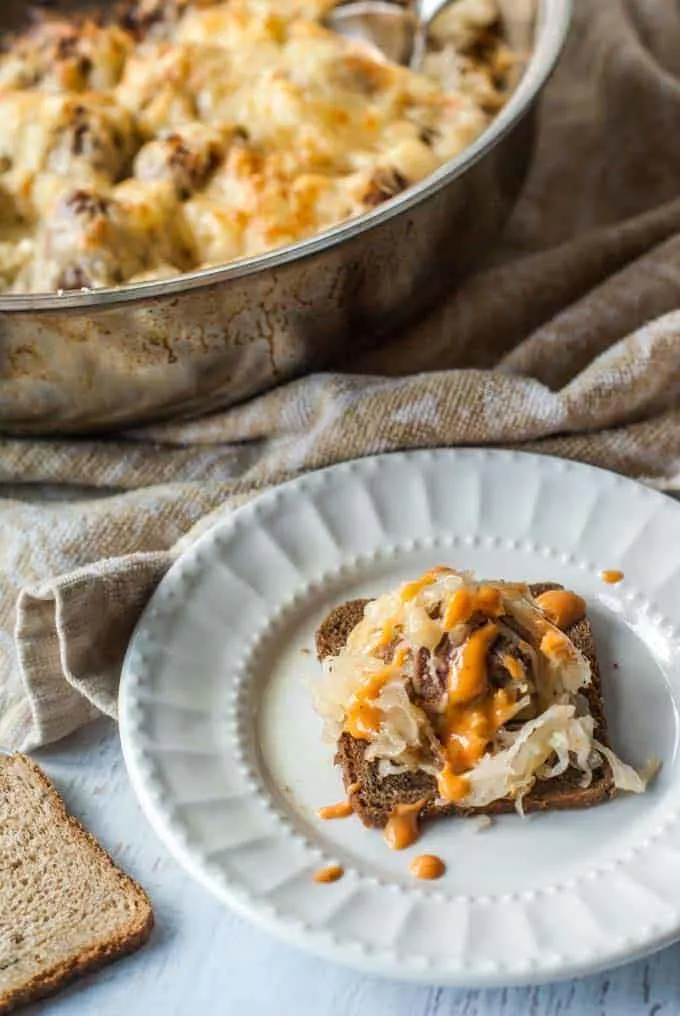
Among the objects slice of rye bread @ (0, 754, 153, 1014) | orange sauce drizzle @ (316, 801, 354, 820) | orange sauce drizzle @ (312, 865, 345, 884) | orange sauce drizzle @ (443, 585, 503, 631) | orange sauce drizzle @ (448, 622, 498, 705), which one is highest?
orange sauce drizzle @ (443, 585, 503, 631)

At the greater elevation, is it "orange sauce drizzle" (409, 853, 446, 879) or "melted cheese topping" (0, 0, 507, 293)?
"melted cheese topping" (0, 0, 507, 293)

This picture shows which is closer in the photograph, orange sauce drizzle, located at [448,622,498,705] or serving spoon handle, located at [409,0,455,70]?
orange sauce drizzle, located at [448,622,498,705]

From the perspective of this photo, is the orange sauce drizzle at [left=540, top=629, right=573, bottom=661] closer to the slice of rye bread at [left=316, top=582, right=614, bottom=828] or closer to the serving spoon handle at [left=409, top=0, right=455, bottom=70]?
the slice of rye bread at [left=316, top=582, right=614, bottom=828]

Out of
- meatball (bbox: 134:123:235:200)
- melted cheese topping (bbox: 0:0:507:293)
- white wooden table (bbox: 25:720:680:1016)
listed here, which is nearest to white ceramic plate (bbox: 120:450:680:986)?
white wooden table (bbox: 25:720:680:1016)

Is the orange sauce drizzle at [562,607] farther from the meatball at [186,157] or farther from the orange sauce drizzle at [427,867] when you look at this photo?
the meatball at [186,157]

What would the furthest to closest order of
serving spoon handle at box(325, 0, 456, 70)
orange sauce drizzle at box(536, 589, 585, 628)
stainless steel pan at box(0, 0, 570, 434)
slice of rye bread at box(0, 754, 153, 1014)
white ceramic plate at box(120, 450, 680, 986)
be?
serving spoon handle at box(325, 0, 456, 70)
stainless steel pan at box(0, 0, 570, 434)
orange sauce drizzle at box(536, 589, 585, 628)
slice of rye bread at box(0, 754, 153, 1014)
white ceramic plate at box(120, 450, 680, 986)
